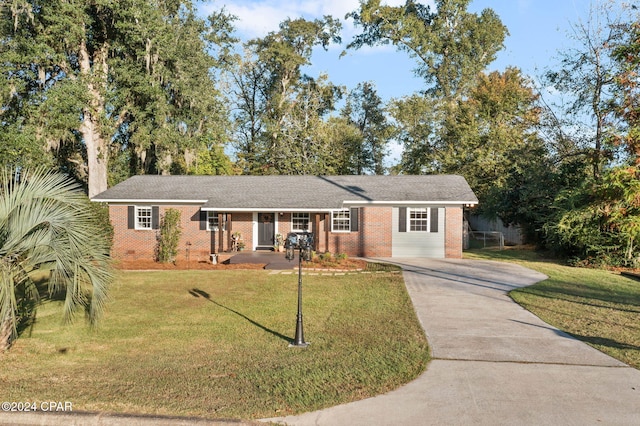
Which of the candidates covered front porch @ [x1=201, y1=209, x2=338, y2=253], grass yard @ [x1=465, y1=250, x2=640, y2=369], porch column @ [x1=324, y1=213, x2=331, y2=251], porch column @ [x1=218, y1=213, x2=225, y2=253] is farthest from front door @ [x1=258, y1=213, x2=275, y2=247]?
grass yard @ [x1=465, y1=250, x2=640, y2=369]

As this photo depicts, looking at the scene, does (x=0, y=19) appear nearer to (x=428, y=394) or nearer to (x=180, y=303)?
(x=180, y=303)

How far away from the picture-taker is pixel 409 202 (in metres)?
19.5

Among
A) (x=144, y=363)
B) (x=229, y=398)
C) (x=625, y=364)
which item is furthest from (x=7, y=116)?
(x=625, y=364)

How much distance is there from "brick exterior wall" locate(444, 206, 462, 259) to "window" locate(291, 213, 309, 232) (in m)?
6.29

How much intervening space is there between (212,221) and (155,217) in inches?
103

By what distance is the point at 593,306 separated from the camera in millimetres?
10102

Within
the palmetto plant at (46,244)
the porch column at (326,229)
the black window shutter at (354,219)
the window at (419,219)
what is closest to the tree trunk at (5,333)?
the palmetto plant at (46,244)

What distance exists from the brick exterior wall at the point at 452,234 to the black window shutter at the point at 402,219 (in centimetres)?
180

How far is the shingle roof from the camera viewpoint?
19234 millimetres

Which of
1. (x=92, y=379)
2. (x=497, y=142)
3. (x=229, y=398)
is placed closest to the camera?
(x=229, y=398)

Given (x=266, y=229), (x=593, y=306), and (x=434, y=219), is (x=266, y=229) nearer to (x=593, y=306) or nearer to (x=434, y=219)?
(x=434, y=219)

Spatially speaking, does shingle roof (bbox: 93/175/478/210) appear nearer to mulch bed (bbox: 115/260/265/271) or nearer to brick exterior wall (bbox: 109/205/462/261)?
brick exterior wall (bbox: 109/205/462/261)

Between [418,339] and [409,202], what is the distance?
12585mm

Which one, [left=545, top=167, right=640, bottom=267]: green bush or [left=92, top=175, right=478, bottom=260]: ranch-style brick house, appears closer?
[left=545, top=167, right=640, bottom=267]: green bush
